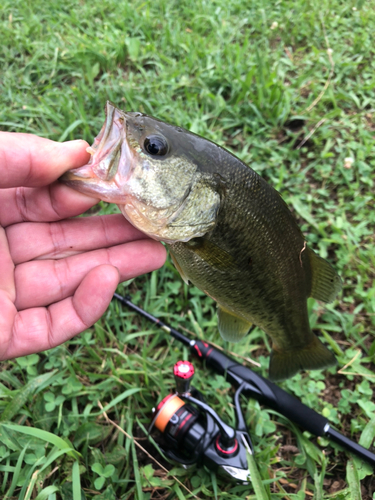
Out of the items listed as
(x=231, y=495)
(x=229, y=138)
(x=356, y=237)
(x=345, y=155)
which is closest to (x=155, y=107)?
(x=229, y=138)

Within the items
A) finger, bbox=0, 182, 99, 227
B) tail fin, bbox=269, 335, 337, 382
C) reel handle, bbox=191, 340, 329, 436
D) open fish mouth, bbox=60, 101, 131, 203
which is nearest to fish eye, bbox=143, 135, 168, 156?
open fish mouth, bbox=60, 101, 131, 203

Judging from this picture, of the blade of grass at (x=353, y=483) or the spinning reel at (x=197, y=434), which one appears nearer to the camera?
the blade of grass at (x=353, y=483)

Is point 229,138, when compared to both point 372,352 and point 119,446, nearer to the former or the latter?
point 372,352

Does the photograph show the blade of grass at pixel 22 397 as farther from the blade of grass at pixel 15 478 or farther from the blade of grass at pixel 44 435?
the blade of grass at pixel 15 478

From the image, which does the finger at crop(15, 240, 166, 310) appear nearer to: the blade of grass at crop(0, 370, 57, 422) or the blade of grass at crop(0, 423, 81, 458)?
the blade of grass at crop(0, 370, 57, 422)

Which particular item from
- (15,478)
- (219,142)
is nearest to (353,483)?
(15,478)

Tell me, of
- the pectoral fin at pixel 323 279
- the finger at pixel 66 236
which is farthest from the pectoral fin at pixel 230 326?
the finger at pixel 66 236
